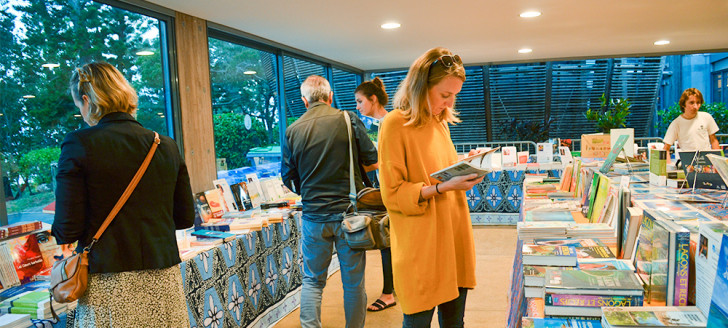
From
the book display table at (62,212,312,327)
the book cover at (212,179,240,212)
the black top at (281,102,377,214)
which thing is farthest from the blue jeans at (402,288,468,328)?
the book cover at (212,179,240,212)

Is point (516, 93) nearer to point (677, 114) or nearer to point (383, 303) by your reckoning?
point (677, 114)

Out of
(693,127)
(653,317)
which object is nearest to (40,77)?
(653,317)

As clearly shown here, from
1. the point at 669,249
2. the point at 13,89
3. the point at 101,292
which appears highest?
the point at 13,89

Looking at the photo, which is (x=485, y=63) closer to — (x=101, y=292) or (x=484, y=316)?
(x=484, y=316)

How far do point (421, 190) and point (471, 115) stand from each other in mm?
8307

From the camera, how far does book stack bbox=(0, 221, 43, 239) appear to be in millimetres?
2385

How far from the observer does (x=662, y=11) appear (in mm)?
4734

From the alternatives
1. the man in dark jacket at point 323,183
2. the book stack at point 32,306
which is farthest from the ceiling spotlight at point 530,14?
the book stack at point 32,306

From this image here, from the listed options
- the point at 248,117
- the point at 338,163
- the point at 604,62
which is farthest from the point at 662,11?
the point at 604,62

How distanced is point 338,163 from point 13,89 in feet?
6.02

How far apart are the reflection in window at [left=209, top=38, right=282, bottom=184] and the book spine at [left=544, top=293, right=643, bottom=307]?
11.6 feet

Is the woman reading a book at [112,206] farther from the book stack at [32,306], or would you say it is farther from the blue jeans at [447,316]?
the blue jeans at [447,316]

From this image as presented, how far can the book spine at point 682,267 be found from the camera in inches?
52.7

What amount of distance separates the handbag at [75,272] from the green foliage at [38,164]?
1.42 metres
